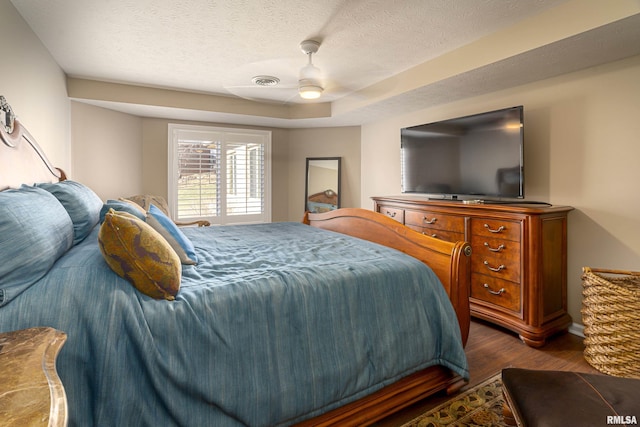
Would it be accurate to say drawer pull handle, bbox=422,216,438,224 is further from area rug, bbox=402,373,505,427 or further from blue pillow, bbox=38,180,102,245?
blue pillow, bbox=38,180,102,245

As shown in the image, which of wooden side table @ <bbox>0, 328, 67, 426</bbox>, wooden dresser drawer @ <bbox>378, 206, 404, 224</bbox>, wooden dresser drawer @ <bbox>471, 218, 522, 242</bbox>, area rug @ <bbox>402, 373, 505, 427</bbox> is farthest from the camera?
wooden dresser drawer @ <bbox>378, 206, 404, 224</bbox>

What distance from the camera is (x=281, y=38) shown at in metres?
2.65

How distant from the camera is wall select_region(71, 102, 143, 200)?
12.6 feet

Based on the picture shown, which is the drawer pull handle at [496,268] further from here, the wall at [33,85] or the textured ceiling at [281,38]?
the wall at [33,85]

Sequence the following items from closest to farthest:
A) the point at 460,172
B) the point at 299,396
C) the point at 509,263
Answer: the point at 299,396, the point at 509,263, the point at 460,172

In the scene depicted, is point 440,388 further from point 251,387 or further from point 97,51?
point 97,51

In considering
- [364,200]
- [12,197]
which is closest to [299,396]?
[12,197]

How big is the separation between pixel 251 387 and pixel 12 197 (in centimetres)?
119

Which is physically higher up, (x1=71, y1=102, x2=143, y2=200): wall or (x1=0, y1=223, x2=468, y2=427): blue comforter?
(x1=71, y1=102, x2=143, y2=200): wall

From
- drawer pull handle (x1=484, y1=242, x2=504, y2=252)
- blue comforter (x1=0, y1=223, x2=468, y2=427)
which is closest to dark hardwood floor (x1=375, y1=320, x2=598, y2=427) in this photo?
blue comforter (x1=0, y1=223, x2=468, y2=427)

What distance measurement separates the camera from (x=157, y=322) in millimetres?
1217

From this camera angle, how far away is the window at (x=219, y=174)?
4.86m

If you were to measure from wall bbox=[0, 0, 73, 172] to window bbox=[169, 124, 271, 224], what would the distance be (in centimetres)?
150

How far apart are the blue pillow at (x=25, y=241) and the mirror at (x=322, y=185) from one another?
4108 mm
